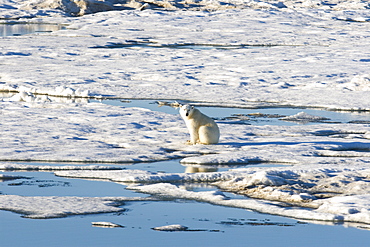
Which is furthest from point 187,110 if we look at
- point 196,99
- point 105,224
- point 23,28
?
point 23,28

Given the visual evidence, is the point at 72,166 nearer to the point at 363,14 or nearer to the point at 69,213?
the point at 69,213

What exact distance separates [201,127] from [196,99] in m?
4.69

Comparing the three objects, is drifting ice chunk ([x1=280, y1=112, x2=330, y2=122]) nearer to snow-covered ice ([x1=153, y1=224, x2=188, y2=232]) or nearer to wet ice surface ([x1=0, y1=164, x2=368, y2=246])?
wet ice surface ([x1=0, y1=164, x2=368, y2=246])

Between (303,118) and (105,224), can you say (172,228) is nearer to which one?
(105,224)

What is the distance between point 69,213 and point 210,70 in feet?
39.2

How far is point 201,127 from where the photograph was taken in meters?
9.51

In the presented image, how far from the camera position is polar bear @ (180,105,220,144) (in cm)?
948

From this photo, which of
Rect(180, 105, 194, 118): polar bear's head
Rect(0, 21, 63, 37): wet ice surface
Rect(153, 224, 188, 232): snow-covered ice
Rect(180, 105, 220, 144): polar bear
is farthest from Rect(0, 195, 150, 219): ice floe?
Rect(0, 21, 63, 37): wet ice surface

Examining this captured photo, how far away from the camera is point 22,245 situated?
5.18 metres

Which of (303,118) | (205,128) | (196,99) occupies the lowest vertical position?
(205,128)

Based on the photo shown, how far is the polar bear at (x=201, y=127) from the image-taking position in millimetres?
9484

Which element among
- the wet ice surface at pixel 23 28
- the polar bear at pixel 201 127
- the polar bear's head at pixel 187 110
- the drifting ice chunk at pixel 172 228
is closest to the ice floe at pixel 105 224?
the drifting ice chunk at pixel 172 228

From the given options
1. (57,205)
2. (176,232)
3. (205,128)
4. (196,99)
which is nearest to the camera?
(176,232)

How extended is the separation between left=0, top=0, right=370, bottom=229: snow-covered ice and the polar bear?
0.19 metres
